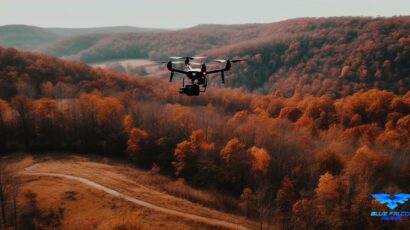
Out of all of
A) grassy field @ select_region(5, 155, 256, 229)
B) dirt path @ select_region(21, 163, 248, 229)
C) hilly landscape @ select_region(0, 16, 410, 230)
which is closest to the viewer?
grassy field @ select_region(5, 155, 256, 229)

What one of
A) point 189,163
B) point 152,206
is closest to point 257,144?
point 189,163

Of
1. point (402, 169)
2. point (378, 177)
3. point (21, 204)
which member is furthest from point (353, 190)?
point (21, 204)

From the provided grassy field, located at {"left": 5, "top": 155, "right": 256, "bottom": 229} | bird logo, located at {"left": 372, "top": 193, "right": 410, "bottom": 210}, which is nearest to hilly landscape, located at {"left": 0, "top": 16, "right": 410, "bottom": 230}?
grassy field, located at {"left": 5, "top": 155, "right": 256, "bottom": 229}

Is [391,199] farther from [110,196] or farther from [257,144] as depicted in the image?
[110,196]

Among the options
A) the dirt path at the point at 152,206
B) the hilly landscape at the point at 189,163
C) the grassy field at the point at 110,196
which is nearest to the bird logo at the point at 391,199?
the hilly landscape at the point at 189,163

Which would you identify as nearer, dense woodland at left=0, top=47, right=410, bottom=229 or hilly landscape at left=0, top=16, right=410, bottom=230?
hilly landscape at left=0, top=16, right=410, bottom=230

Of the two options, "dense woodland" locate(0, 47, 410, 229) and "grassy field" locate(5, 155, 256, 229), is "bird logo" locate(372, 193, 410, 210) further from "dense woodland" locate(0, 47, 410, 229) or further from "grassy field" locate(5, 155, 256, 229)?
"grassy field" locate(5, 155, 256, 229)
